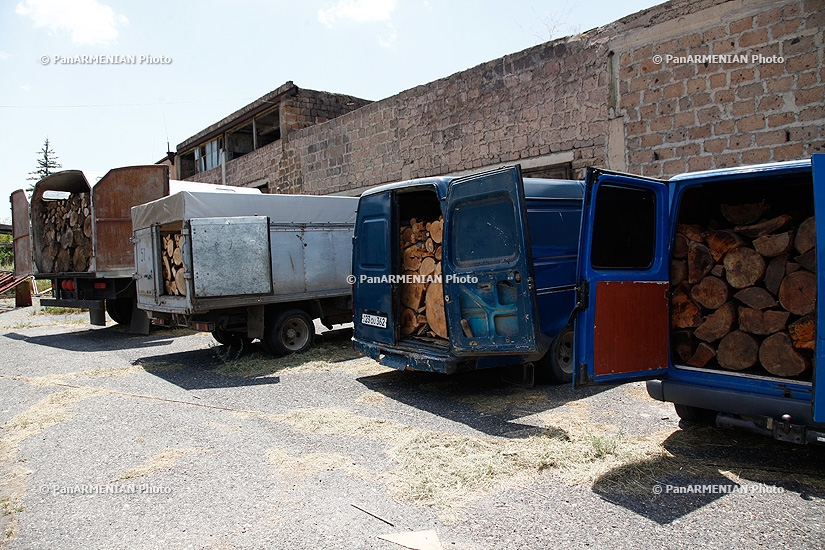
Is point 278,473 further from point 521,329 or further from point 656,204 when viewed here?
point 656,204

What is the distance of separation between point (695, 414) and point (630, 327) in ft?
3.33

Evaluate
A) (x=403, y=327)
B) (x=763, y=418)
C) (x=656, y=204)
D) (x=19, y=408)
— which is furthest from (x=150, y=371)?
(x=763, y=418)

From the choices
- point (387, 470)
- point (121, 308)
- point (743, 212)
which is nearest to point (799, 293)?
point (743, 212)

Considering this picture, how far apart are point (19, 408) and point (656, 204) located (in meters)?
6.54

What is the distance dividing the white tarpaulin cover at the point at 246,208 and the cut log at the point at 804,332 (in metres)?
6.55

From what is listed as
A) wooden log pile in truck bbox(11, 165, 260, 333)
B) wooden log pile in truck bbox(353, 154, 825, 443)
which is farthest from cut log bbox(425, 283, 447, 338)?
wooden log pile in truck bbox(11, 165, 260, 333)

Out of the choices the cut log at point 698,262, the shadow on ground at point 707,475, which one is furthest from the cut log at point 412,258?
the shadow on ground at point 707,475

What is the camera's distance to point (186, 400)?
21.3 feet

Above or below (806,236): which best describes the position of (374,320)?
below

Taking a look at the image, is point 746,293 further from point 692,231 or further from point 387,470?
point 387,470

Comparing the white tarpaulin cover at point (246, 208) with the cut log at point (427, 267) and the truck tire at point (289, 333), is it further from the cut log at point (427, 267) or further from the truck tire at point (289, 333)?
the cut log at point (427, 267)

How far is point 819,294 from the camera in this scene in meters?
3.54

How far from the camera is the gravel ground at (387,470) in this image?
333 centimetres

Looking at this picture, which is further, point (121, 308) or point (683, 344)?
point (121, 308)
